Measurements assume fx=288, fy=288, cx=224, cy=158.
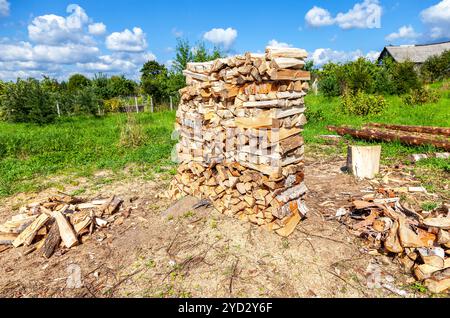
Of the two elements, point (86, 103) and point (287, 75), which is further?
point (86, 103)

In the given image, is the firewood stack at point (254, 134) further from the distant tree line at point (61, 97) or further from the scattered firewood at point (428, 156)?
the distant tree line at point (61, 97)

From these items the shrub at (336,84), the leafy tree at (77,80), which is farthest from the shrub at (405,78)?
the leafy tree at (77,80)

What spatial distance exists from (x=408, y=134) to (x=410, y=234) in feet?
23.5

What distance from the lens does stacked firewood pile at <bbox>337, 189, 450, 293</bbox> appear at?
3014 millimetres

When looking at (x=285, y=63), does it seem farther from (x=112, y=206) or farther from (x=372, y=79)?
(x=372, y=79)

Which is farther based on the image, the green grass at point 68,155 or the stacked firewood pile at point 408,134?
the stacked firewood pile at point 408,134

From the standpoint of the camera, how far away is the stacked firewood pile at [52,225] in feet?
13.4

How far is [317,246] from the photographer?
364cm

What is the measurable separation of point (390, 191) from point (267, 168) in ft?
8.62

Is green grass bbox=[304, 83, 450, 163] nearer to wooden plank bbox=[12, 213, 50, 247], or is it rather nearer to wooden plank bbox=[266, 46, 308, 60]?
wooden plank bbox=[266, 46, 308, 60]

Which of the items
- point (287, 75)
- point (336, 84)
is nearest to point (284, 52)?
point (287, 75)

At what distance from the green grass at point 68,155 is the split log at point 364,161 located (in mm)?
4762

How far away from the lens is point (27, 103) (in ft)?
47.3
